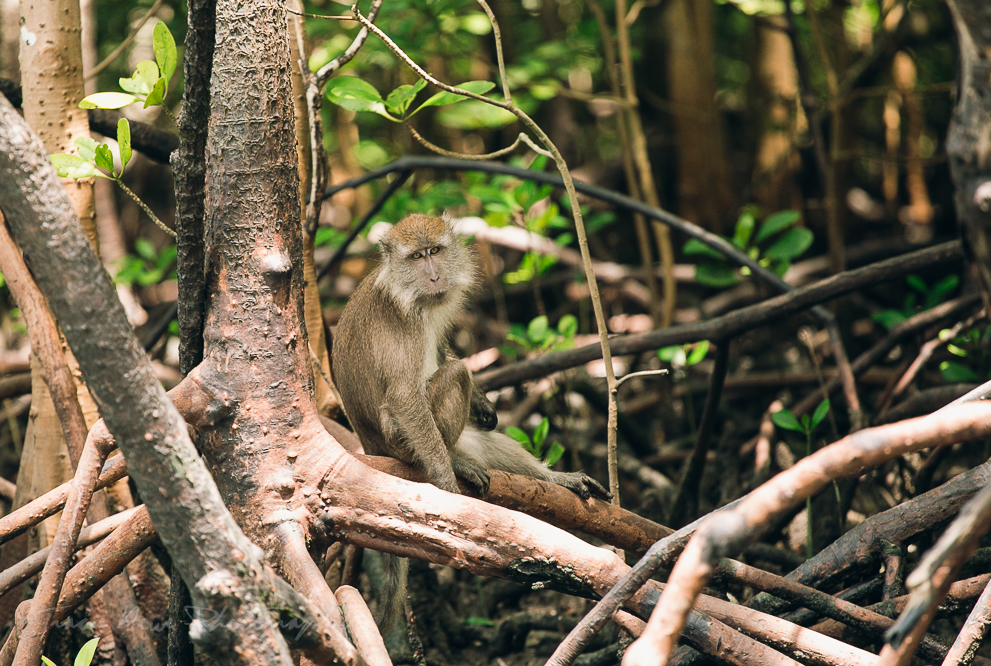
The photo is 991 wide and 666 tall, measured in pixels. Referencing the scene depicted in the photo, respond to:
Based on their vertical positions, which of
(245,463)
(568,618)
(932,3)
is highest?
(932,3)

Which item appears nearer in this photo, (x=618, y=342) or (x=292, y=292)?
(x=292, y=292)

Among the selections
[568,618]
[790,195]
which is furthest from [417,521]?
[790,195]

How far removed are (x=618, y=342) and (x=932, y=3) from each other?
19.7ft

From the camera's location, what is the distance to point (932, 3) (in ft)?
25.2

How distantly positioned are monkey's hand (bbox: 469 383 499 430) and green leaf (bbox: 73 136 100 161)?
6.11 ft

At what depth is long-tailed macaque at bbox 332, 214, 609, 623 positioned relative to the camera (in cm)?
323

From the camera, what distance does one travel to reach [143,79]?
8.29ft

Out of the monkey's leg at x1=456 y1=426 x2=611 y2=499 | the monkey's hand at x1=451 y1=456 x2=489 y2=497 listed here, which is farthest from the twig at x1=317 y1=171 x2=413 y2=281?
the monkey's hand at x1=451 y1=456 x2=489 y2=497

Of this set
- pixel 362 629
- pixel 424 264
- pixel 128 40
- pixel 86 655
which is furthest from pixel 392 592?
pixel 128 40

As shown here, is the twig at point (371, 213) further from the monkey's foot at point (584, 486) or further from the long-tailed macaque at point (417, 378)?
the monkey's foot at point (584, 486)

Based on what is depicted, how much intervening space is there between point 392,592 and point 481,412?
934 millimetres

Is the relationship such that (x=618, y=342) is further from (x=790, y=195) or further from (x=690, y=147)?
(x=790, y=195)

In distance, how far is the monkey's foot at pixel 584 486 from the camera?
3166 mm

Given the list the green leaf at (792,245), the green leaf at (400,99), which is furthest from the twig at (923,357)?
the green leaf at (400,99)
